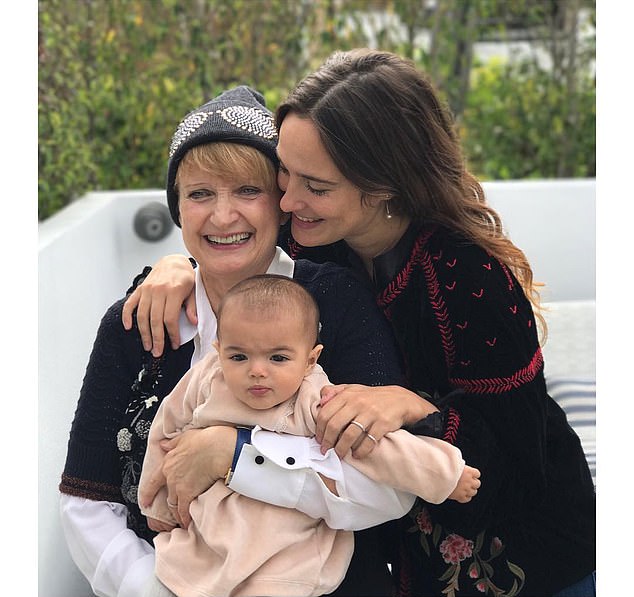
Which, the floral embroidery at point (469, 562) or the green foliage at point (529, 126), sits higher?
the green foliage at point (529, 126)

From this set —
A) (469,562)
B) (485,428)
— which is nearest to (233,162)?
(485,428)

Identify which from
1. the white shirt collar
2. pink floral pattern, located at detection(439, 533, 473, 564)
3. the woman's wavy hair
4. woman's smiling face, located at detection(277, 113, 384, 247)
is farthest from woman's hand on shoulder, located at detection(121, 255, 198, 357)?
pink floral pattern, located at detection(439, 533, 473, 564)

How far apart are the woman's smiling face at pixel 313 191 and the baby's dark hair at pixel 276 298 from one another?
15cm

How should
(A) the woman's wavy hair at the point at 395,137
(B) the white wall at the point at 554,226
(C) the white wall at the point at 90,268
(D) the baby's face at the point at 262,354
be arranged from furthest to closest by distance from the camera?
1. (B) the white wall at the point at 554,226
2. (C) the white wall at the point at 90,268
3. (A) the woman's wavy hair at the point at 395,137
4. (D) the baby's face at the point at 262,354

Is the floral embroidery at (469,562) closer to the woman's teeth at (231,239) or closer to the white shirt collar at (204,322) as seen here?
the white shirt collar at (204,322)

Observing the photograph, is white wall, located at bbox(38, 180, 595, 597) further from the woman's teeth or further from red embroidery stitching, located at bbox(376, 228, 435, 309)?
red embroidery stitching, located at bbox(376, 228, 435, 309)

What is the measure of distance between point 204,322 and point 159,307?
0.29ft

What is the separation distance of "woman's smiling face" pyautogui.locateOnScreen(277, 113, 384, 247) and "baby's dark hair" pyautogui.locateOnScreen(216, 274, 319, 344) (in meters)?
0.15

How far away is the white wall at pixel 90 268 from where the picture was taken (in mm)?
1933

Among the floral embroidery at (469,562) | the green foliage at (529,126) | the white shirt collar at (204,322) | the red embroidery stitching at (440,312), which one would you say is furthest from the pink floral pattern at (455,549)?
the green foliage at (529,126)

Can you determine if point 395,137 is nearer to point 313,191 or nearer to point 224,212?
point 313,191
